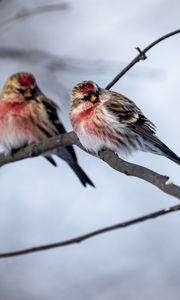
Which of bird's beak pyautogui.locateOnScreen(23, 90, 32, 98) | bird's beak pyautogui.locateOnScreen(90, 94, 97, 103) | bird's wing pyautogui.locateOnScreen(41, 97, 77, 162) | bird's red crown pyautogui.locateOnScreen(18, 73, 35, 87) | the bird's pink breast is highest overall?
bird's red crown pyautogui.locateOnScreen(18, 73, 35, 87)

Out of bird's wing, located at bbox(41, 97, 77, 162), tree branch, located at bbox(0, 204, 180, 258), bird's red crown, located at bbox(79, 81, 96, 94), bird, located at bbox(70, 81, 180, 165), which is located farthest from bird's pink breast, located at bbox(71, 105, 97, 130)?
tree branch, located at bbox(0, 204, 180, 258)

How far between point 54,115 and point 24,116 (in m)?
0.23

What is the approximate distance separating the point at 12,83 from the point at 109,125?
0.55m

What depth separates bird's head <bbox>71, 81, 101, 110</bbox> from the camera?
334 centimetres

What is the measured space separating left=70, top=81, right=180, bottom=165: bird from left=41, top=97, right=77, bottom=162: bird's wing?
0.66 feet

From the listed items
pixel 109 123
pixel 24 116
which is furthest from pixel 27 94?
pixel 109 123

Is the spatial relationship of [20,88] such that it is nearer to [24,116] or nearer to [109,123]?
[24,116]

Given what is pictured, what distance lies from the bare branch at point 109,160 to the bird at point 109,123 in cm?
22

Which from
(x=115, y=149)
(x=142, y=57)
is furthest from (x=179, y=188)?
(x=115, y=149)

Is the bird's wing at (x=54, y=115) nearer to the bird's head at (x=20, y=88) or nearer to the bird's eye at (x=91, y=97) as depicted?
the bird's head at (x=20, y=88)

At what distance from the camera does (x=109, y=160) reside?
276 centimetres

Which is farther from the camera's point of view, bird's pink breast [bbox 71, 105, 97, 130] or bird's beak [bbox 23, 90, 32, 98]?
bird's beak [bbox 23, 90, 32, 98]

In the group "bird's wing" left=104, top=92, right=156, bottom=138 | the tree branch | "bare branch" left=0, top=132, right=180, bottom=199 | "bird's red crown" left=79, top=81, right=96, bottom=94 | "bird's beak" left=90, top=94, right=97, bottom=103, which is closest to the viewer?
the tree branch

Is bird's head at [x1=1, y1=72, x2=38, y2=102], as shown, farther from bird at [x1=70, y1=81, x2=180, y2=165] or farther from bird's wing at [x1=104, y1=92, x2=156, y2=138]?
bird's wing at [x1=104, y1=92, x2=156, y2=138]
